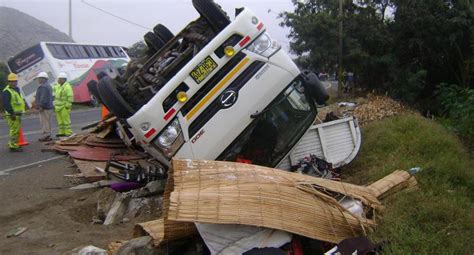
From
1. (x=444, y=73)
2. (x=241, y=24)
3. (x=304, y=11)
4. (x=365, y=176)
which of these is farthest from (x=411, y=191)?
(x=304, y=11)

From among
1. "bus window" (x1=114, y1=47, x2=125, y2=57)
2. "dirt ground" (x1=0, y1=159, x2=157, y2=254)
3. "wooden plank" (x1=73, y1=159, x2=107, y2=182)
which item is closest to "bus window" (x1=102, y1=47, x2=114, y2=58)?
"bus window" (x1=114, y1=47, x2=125, y2=57)

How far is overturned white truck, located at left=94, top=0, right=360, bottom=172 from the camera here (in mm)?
5395

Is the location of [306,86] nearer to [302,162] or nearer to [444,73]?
[302,162]

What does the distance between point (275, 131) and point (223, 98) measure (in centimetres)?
81

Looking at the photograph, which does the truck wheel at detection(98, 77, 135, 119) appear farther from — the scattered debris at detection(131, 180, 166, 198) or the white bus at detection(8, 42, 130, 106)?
the white bus at detection(8, 42, 130, 106)

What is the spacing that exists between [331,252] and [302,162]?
8.38 feet

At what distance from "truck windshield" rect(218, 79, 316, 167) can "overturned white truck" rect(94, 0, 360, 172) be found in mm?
12

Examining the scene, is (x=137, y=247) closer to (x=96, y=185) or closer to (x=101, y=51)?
(x=96, y=185)

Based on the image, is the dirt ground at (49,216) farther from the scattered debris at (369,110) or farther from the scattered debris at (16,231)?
the scattered debris at (369,110)

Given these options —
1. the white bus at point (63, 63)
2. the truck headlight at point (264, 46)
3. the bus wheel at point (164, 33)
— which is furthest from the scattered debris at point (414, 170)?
the white bus at point (63, 63)

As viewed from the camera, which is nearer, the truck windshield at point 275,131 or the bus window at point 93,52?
the truck windshield at point 275,131

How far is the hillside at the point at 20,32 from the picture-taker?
60575 mm

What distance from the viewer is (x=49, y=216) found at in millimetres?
5797

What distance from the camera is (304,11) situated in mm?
18844
